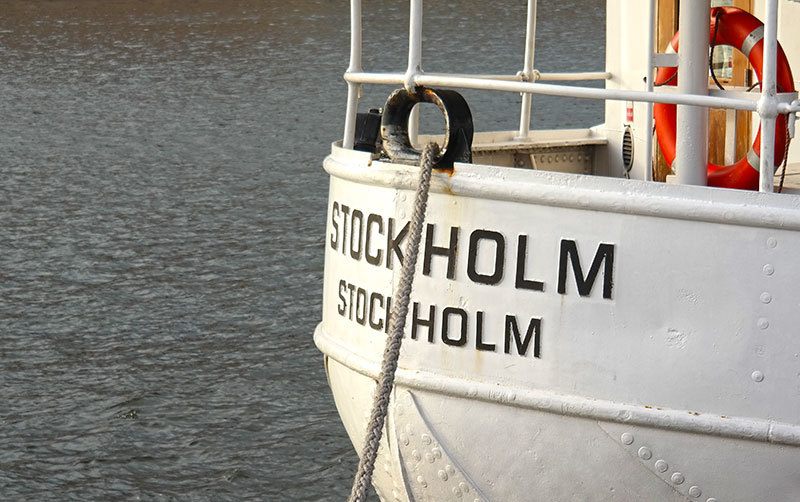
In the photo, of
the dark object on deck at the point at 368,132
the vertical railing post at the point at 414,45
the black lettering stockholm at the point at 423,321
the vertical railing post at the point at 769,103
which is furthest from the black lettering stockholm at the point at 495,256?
the vertical railing post at the point at 769,103

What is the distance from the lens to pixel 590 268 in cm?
509

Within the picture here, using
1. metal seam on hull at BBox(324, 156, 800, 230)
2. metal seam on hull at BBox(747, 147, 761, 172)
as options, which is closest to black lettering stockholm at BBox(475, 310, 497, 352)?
metal seam on hull at BBox(324, 156, 800, 230)

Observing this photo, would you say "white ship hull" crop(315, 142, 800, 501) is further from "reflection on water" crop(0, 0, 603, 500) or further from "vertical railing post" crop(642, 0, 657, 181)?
"reflection on water" crop(0, 0, 603, 500)

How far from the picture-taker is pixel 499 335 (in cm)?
529

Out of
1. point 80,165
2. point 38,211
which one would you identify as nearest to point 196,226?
point 38,211

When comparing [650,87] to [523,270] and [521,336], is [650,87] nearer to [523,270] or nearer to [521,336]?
[523,270]

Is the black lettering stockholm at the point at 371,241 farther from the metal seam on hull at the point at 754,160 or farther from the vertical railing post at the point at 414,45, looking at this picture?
the metal seam on hull at the point at 754,160

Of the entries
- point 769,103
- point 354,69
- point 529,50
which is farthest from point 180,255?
point 769,103

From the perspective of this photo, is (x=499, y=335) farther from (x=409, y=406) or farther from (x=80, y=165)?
(x=80, y=165)

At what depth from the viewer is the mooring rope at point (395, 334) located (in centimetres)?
515

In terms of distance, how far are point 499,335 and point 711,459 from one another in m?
0.92

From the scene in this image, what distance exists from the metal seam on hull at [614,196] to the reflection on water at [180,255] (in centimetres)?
285

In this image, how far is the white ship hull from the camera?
4906 millimetres

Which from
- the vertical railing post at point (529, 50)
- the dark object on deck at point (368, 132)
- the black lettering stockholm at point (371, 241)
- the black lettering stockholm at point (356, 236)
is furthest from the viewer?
the vertical railing post at point (529, 50)
